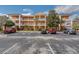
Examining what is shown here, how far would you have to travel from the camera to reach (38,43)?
6387 millimetres

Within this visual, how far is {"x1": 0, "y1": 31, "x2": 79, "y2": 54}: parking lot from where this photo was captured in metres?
6.21

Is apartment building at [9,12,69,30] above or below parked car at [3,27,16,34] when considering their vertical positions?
above

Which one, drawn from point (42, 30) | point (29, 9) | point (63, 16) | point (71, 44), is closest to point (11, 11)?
point (29, 9)

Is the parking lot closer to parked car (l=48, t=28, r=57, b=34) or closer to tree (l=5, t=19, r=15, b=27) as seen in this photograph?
parked car (l=48, t=28, r=57, b=34)

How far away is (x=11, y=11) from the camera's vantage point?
21.2ft

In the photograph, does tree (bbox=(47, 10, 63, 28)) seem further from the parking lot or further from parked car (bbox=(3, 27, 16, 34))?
parked car (bbox=(3, 27, 16, 34))

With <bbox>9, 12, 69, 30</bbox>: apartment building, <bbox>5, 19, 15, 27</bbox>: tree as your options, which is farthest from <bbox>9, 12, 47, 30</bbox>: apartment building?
<bbox>5, 19, 15, 27</bbox>: tree

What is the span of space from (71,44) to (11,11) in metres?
1.89

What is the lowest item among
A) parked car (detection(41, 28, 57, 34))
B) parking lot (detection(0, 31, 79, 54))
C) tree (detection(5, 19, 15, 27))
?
parking lot (detection(0, 31, 79, 54))

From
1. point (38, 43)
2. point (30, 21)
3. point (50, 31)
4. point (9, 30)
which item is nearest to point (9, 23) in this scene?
point (9, 30)

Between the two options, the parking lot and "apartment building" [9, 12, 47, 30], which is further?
"apartment building" [9, 12, 47, 30]

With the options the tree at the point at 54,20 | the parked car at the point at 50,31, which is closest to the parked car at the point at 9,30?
the parked car at the point at 50,31

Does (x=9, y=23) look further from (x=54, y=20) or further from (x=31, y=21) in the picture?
(x=54, y=20)
